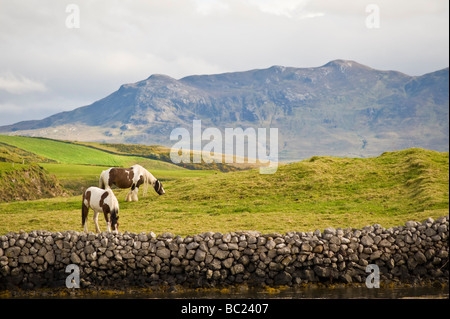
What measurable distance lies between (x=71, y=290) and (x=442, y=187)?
69.9 feet

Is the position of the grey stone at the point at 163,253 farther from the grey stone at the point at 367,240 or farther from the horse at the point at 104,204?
the grey stone at the point at 367,240

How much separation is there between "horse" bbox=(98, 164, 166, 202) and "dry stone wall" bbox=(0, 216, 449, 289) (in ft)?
39.6

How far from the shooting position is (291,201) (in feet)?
103

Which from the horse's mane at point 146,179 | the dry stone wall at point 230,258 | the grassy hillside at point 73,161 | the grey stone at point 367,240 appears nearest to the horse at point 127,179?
the horse's mane at point 146,179

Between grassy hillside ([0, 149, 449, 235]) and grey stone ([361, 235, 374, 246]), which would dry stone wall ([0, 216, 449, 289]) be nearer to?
grey stone ([361, 235, 374, 246])

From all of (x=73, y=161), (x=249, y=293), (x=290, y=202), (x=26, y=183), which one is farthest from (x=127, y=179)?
(x=73, y=161)

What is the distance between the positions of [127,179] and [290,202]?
11.0m

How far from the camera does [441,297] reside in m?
17.7

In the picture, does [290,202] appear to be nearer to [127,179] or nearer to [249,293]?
[127,179]

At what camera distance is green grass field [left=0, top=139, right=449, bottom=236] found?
25281 mm

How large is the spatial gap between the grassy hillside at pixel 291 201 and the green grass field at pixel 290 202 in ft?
0.16

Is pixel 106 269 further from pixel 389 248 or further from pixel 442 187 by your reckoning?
pixel 442 187

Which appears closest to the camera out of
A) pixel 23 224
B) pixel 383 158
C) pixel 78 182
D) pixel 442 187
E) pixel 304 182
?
pixel 23 224
